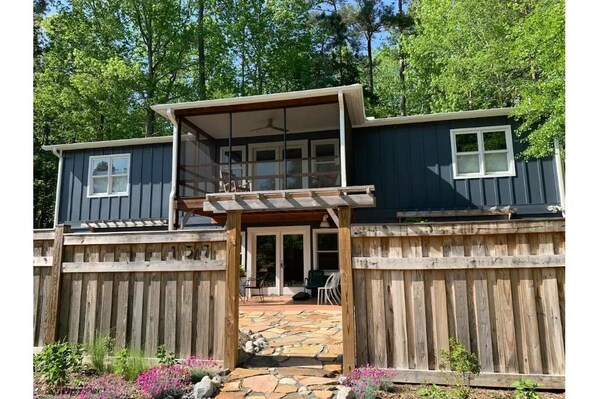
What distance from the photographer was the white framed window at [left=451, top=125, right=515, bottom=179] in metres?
9.80

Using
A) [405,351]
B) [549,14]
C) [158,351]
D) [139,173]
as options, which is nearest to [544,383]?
[405,351]

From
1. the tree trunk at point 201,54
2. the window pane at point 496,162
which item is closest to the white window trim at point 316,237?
the window pane at point 496,162

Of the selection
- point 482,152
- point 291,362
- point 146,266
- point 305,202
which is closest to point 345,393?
point 291,362

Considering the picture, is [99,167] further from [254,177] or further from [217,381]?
[217,381]

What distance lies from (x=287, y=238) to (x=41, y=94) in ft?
46.8

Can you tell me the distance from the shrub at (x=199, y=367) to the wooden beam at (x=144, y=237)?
133cm

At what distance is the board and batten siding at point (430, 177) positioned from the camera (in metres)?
9.55

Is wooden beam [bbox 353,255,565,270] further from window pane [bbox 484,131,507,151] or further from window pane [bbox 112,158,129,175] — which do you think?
window pane [bbox 112,158,129,175]

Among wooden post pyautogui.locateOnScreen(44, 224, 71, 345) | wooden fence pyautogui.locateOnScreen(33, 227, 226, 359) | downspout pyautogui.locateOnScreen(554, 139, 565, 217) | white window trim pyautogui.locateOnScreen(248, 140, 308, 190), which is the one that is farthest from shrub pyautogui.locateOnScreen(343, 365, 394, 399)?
white window trim pyautogui.locateOnScreen(248, 140, 308, 190)

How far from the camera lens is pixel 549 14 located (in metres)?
7.21

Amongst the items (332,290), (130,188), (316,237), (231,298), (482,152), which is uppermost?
(482,152)

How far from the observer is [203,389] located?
12.1 ft

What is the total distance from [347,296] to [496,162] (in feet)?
24.7
